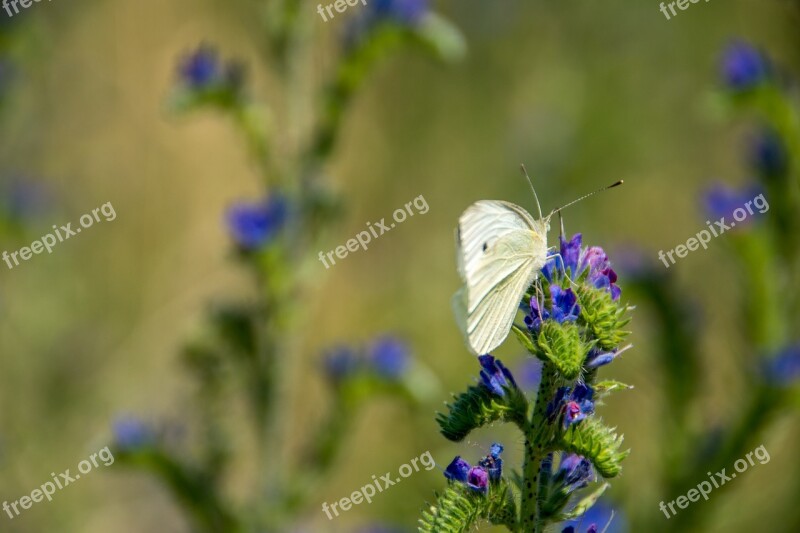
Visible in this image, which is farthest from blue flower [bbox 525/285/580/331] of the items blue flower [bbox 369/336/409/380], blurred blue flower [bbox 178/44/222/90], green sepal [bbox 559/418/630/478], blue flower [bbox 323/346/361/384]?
blurred blue flower [bbox 178/44/222/90]

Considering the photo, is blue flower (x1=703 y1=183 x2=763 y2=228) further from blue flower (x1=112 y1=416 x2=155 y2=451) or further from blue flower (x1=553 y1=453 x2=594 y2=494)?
blue flower (x1=112 y1=416 x2=155 y2=451)

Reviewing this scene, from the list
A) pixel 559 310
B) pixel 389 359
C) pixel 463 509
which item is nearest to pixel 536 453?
pixel 463 509

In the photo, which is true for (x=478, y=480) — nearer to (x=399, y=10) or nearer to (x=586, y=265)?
(x=586, y=265)

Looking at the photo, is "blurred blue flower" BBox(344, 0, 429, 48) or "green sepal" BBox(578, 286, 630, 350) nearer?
"green sepal" BBox(578, 286, 630, 350)

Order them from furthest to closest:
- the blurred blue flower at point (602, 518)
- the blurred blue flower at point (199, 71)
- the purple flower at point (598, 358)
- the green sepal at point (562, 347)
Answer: the blurred blue flower at point (199, 71) < the blurred blue flower at point (602, 518) < the purple flower at point (598, 358) < the green sepal at point (562, 347)

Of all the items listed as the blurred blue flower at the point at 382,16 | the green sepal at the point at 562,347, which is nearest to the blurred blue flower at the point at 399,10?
the blurred blue flower at the point at 382,16

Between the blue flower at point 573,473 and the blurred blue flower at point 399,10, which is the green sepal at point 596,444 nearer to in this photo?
the blue flower at point 573,473
